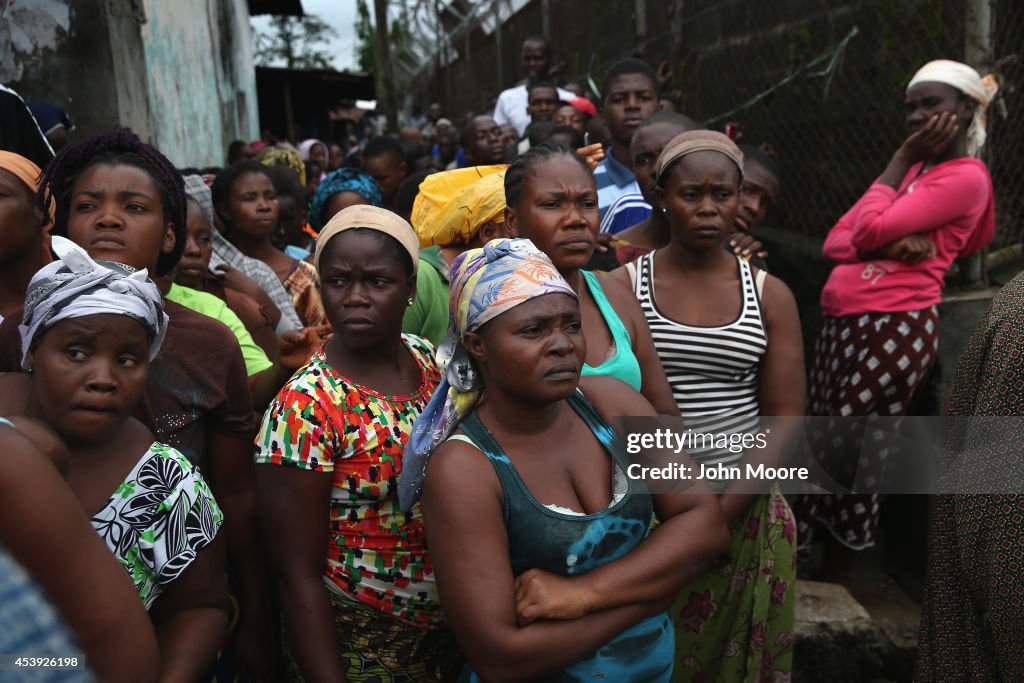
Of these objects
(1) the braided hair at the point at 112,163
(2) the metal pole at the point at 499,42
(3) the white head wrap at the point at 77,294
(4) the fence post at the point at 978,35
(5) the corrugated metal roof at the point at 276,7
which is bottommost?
(3) the white head wrap at the point at 77,294

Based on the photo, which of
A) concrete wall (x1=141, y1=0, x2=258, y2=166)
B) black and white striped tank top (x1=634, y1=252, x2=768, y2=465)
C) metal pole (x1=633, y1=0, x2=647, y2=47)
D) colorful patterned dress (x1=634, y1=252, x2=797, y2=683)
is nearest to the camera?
colorful patterned dress (x1=634, y1=252, x2=797, y2=683)

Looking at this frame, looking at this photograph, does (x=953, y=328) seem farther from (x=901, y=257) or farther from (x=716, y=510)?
(x=716, y=510)

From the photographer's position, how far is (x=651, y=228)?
3.39 metres

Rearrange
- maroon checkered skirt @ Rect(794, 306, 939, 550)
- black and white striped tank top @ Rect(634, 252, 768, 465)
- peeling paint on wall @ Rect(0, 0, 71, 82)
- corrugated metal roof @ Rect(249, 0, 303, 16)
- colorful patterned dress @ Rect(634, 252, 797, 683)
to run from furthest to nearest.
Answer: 1. corrugated metal roof @ Rect(249, 0, 303, 16)
2. peeling paint on wall @ Rect(0, 0, 71, 82)
3. maroon checkered skirt @ Rect(794, 306, 939, 550)
4. black and white striped tank top @ Rect(634, 252, 768, 465)
5. colorful patterned dress @ Rect(634, 252, 797, 683)

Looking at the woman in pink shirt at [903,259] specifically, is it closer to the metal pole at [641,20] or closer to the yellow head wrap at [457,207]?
the yellow head wrap at [457,207]

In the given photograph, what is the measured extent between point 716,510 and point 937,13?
375 centimetres

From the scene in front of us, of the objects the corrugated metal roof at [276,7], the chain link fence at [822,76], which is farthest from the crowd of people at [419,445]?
the corrugated metal roof at [276,7]

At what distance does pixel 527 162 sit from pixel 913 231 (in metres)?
2.13

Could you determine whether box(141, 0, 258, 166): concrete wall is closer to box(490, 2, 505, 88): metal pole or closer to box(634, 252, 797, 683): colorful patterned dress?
box(490, 2, 505, 88): metal pole

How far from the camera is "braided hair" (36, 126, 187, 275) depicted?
7.73ft

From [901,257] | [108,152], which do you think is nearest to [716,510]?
[108,152]

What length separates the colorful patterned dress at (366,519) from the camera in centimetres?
196

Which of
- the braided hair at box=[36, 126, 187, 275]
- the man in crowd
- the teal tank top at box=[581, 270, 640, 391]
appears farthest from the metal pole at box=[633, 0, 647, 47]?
the braided hair at box=[36, 126, 187, 275]

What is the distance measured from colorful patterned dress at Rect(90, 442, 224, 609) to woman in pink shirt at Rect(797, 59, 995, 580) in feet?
10.2
